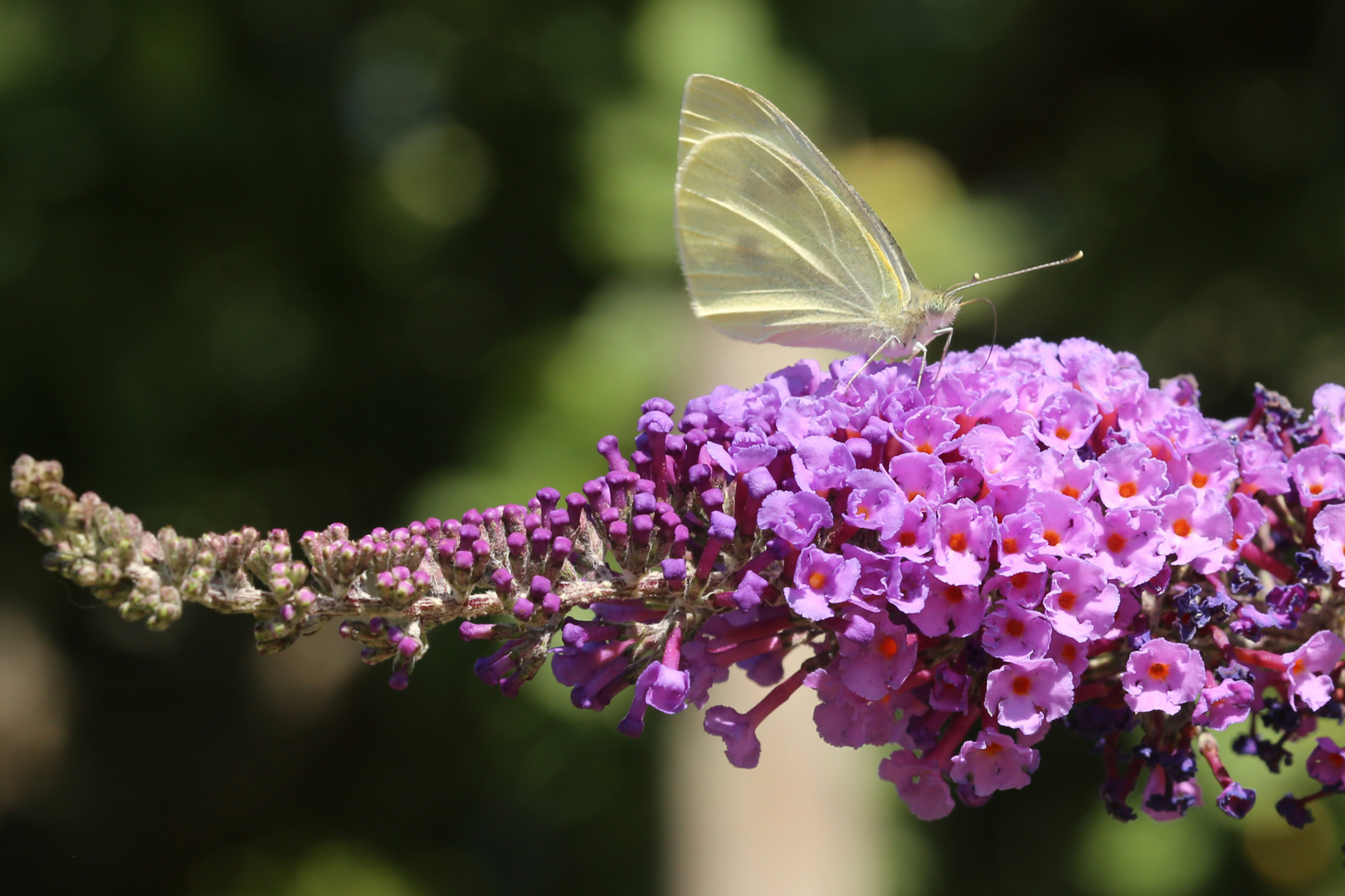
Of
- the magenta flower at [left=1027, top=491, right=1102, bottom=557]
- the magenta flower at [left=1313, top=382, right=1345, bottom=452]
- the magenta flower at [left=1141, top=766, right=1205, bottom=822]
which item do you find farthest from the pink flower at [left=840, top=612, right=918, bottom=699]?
the magenta flower at [left=1313, top=382, right=1345, bottom=452]

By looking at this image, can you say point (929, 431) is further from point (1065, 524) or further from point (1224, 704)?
point (1224, 704)

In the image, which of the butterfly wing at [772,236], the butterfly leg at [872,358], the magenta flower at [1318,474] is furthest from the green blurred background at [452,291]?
the magenta flower at [1318,474]

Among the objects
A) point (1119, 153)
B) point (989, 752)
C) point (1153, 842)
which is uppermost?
point (989, 752)

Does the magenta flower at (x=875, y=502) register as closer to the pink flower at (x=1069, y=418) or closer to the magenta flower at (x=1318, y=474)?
the pink flower at (x=1069, y=418)

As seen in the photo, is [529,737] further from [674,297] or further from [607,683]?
[607,683]

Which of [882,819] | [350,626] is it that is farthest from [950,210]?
[350,626]

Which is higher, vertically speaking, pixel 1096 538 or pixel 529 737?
pixel 1096 538
